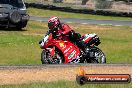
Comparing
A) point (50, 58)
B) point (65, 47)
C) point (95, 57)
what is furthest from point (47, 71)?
point (95, 57)

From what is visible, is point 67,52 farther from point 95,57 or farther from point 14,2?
point 14,2

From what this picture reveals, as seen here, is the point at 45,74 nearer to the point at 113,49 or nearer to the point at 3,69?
the point at 3,69

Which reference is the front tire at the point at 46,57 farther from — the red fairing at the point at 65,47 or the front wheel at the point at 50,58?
the red fairing at the point at 65,47

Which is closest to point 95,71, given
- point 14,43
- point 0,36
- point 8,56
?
point 8,56

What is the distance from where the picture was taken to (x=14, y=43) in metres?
19.2

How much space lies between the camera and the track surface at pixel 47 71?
30.9 ft

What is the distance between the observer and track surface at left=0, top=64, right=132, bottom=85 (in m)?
9.41

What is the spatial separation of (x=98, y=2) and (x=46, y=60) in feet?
169

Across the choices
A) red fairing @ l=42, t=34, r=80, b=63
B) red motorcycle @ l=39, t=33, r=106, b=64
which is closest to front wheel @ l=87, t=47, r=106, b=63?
red motorcycle @ l=39, t=33, r=106, b=64

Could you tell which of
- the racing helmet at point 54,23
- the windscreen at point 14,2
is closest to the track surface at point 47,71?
the racing helmet at point 54,23

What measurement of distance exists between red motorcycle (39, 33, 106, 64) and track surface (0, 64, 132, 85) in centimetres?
139

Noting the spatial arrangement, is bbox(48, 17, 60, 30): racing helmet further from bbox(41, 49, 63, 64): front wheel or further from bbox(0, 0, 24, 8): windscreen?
bbox(0, 0, 24, 8): windscreen

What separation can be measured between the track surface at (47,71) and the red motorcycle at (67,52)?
1.39m

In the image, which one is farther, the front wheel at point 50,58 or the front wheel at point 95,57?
the front wheel at point 95,57
